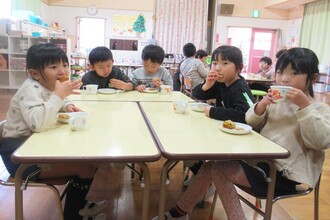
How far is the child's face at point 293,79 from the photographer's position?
1.32 metres

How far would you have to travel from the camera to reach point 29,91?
4.16 feet

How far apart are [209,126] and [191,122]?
99 millimetres

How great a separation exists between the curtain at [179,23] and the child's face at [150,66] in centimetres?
605

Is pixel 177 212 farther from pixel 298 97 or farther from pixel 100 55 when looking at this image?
pixel 100 55

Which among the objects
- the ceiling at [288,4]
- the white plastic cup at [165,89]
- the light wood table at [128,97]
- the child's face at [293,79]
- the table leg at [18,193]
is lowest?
the table leg at [18,193]

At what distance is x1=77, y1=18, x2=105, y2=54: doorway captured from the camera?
27.8ft

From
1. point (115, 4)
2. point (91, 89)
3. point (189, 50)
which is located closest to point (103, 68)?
point (91, 89)

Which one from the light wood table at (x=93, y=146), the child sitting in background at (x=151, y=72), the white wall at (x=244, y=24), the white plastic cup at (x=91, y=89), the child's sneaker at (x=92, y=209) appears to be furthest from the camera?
the white wall at (x=244, y=24)

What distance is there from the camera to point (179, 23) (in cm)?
876

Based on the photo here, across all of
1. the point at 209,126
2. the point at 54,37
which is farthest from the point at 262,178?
the point at 54,37

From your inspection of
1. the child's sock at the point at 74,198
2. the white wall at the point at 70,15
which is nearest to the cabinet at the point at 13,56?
the white wall at the point at 70,15

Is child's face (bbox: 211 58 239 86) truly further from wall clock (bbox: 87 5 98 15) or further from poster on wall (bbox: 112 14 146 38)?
wall clock (bbox: 87 5 98 15)

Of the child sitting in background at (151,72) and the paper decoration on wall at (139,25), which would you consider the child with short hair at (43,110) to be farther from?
the paper decoration on wall at (139,25)

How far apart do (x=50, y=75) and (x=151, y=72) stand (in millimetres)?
1439
